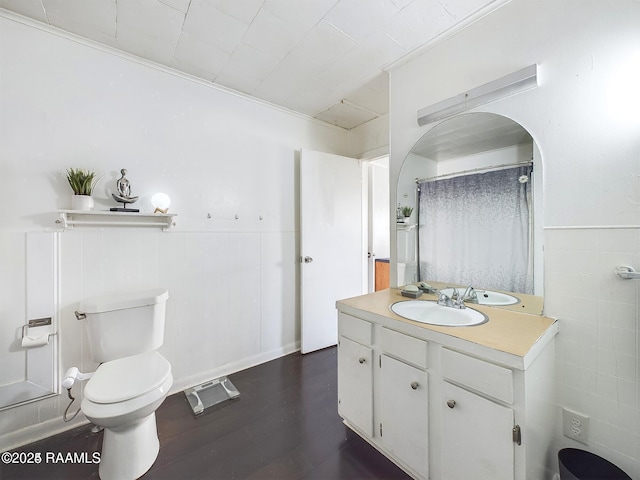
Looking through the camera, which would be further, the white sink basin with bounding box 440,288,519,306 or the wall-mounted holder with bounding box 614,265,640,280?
the white sink basin with bounding box 440,288,519,306

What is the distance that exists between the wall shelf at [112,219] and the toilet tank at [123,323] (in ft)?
1.51

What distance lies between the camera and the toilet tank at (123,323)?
4.96 ft

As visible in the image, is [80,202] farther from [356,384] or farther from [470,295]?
[470,295]

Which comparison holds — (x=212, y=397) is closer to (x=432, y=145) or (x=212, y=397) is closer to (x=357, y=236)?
(x=357, y=236)

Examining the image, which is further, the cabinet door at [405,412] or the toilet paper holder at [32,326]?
the toilet paper holder at [32,326]

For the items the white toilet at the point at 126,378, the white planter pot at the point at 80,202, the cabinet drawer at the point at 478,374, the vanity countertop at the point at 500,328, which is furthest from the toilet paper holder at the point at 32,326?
the cabinet drawer at the point at 478,374

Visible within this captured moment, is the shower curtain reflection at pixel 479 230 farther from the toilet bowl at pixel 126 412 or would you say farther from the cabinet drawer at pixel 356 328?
the toilet bowl at pixel 126 412

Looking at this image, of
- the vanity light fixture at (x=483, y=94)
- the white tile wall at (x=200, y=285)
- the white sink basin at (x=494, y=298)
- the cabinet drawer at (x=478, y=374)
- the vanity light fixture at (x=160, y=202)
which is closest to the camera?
the cabinet drawer at (x=478, y=374)

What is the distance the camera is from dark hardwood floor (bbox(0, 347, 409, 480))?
130 cm

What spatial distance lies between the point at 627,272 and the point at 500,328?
514 millimetres

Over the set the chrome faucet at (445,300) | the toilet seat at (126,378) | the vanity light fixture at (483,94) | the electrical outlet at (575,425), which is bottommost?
the electrical outlet at (575,425)

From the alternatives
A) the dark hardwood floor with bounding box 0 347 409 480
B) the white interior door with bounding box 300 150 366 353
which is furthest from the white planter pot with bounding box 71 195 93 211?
the white interior door with bounding box 300 150 366 353

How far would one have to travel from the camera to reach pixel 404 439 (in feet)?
4.05

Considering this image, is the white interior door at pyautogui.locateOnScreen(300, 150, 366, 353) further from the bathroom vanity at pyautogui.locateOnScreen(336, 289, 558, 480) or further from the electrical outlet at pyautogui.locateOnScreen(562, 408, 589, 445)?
the electrical outlet at pyautogui.locateOnScreen(562, 408, 589, 445)
